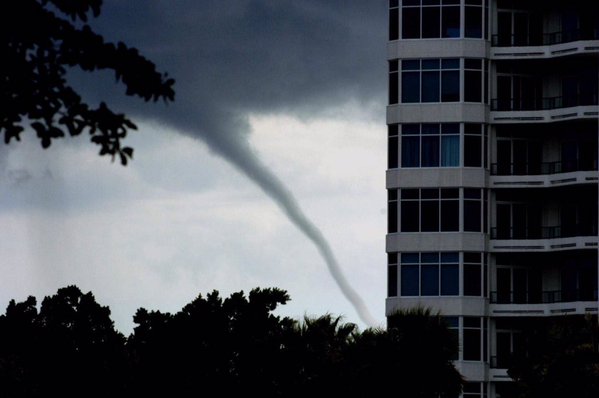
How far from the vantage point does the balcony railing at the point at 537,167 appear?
282 ft

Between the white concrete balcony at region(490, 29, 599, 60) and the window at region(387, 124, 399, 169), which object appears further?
the window at region(387, 124, 399, 169)

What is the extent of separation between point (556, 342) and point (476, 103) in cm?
2147

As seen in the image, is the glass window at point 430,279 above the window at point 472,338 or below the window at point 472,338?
above

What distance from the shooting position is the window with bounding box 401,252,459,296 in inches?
3337

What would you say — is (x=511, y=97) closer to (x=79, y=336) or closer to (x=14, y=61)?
(x=79, y=336)

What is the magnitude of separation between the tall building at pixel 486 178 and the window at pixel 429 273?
68 mm

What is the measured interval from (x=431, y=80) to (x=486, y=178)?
5512 mm

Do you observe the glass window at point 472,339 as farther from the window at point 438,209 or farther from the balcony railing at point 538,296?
the window at point 438,209

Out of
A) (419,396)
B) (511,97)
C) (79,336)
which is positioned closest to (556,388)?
(419,396)

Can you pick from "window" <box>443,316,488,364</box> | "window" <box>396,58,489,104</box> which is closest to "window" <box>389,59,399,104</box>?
"window" <box>396,58,489,104</box>

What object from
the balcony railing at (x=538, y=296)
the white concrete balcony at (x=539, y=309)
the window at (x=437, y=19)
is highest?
the window at (x=437, y=19)

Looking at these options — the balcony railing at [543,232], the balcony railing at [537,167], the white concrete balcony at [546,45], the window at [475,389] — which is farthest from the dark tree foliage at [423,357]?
the white concrete balcony at [546,45]

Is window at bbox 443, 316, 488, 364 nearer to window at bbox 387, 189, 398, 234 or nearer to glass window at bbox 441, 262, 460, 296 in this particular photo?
glass window at bbox 441, 262, 460, 296

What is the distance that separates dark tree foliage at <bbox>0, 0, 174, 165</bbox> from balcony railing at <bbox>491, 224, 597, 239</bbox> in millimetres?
70653
